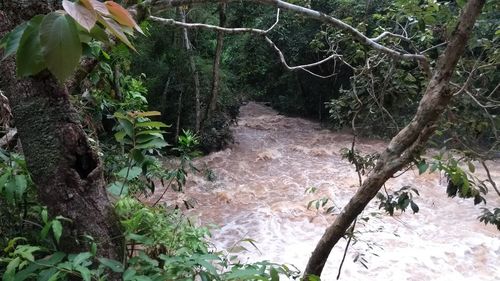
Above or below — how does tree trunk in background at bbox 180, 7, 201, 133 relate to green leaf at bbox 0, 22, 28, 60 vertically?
below

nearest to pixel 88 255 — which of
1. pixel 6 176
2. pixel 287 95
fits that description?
pixel 6 176

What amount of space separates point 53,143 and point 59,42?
0.54m

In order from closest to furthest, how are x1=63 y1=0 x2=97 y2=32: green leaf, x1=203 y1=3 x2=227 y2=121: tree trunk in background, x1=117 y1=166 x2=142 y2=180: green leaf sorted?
x1=63 y1=0 x2=97 y2=32: green leaf → x1=117 y1=166 x2=142 y2=180: green leaf → x1=203 y1=3 x2=227 y2=121: tree trunk in background

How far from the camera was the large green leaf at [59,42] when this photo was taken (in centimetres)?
51

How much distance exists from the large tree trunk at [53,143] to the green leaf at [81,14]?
50 cm

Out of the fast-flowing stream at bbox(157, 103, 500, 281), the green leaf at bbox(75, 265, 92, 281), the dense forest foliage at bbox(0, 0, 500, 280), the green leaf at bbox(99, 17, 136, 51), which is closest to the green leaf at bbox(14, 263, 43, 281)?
the dense forest foliage at bbox(0, 0, 500, 280)

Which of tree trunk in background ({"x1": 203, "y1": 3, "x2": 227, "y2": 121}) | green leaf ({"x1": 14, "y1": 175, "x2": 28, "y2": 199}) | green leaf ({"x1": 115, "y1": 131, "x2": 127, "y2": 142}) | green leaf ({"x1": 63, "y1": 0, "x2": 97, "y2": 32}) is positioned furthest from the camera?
tree trunk in background ({"x1": 203, "y1": 3, "x2": 227, "y2": 121})

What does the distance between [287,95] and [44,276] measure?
1250cm

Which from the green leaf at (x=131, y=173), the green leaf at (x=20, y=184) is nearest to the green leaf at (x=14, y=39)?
the green leaf at (x=20, y=184)

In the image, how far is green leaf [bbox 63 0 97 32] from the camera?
19.6 inches

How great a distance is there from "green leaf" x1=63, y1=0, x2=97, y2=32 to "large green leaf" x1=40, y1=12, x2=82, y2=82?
0.01 m

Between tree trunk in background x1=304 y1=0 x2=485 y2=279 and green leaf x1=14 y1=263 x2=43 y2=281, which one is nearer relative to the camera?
green leaf x1=14 y1=263 x2=43 y2=281

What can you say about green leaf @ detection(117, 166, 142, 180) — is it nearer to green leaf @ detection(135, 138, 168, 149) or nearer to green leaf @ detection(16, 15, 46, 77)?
green leaf @ detection(135, 138, 168, 149)

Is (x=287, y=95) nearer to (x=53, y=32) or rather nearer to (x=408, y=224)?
(x=408, y=224)
